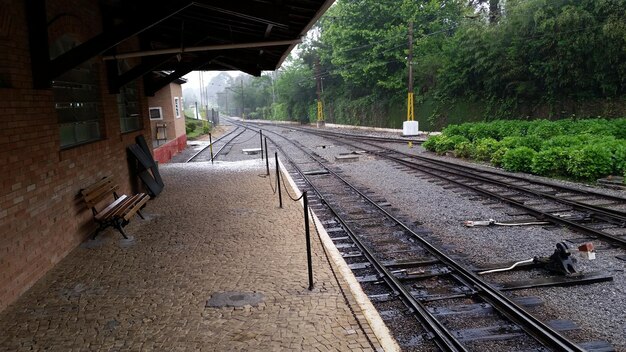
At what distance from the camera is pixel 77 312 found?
186 inches

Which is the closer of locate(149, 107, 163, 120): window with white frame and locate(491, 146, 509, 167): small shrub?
locate(491, 146, 509, 167): small shrub

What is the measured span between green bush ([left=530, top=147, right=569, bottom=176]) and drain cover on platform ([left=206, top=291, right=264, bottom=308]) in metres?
10.6

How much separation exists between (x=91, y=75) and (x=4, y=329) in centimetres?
539

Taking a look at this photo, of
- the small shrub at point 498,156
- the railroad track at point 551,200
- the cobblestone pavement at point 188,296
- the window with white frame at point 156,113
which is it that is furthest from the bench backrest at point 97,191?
the window with white frame at point 156,113

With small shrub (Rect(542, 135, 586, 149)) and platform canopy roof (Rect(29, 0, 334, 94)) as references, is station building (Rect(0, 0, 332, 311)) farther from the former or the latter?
small shrub (Rect(542, 135, 586, 149))

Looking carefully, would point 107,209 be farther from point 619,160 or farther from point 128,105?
point 619,160

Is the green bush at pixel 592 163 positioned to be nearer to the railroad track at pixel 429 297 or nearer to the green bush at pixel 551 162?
the green bush at pixel 551 162

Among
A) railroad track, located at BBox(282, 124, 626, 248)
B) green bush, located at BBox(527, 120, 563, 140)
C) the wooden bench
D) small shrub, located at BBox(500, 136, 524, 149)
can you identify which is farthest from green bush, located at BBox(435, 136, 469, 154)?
the wooden bench

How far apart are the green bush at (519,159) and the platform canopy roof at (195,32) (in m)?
7.56

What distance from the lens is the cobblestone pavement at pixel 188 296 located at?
4.11 metres

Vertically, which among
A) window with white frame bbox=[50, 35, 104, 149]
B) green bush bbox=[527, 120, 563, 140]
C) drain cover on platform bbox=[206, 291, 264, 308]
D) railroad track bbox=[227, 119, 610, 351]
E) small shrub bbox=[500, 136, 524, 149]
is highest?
window with white frame bbox=[50, 35, 104, 149]

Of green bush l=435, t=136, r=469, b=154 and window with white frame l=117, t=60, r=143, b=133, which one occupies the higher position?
window with white frame l=117, t=60, r=143, b=133

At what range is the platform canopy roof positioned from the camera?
6.33 metres

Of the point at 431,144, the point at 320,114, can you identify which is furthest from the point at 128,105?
the point at 320,114
